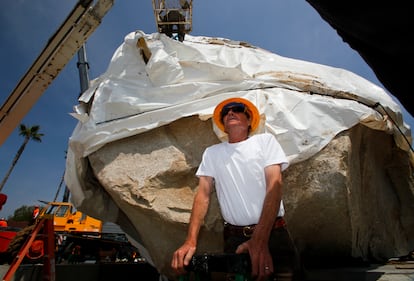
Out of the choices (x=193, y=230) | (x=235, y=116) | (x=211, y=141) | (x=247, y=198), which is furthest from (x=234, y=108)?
(x=193, y=230)

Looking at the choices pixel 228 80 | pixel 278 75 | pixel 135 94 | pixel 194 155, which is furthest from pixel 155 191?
pixel 278 75

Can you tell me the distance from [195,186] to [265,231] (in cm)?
128

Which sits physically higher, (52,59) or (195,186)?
(52,59)

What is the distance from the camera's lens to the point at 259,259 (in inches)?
56.8

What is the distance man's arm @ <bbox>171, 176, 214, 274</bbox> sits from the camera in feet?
5.23

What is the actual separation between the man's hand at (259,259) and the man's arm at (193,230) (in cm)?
32

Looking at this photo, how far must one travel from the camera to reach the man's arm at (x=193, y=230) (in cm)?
159

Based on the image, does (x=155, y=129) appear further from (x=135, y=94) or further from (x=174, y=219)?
(x=174, y=219)

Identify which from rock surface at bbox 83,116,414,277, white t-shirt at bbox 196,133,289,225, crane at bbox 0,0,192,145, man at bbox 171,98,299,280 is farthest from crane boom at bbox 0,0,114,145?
white t-shirt at bbox 196,133,289,225

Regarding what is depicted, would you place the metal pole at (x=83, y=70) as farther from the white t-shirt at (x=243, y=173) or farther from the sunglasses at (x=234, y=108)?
the white t-shirt at (x=243, y=173)

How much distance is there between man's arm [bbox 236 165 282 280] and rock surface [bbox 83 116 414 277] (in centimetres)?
79

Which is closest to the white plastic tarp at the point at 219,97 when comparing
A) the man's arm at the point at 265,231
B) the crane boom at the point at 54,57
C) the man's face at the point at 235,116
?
the man's face at the point at 235,116

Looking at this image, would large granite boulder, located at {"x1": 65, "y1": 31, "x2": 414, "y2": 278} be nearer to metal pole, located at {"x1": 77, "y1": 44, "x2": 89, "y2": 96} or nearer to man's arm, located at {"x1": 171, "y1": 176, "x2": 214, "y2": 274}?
man's arm, located at {"x1": 171, "y1": 176, "x2": 214, "y2": 274}

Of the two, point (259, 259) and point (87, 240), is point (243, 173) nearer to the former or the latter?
point (259, 259)
